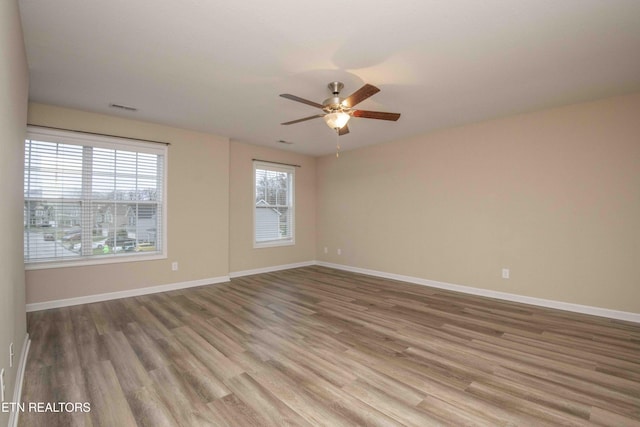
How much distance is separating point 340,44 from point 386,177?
346 centimetres

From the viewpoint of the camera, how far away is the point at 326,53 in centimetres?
244

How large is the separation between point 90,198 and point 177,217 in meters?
1.12

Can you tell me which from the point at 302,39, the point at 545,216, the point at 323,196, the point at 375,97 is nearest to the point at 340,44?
the point at 302,39

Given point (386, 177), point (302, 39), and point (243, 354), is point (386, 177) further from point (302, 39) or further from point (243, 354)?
point (243, 354)

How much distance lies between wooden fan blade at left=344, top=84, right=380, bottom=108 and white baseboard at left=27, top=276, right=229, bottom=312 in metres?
3.77

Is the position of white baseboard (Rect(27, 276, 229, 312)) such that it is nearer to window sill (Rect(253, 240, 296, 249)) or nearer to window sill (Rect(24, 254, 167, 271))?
window sill (Rect(24, 254, 167, 271))

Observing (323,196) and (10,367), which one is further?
(323,196)

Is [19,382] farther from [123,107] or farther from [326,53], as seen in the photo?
[326,53]

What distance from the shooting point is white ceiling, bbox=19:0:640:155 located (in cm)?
195

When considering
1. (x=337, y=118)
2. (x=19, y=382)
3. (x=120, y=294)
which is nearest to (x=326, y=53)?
(x=337, y=118)

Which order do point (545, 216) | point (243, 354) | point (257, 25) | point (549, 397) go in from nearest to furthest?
point (549, 397)
point (257, 25)
point (243, 354)
point (545, 216)

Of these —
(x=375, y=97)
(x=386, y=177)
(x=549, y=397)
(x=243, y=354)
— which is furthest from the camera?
(x=386, y=177)

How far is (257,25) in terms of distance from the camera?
2.11 m

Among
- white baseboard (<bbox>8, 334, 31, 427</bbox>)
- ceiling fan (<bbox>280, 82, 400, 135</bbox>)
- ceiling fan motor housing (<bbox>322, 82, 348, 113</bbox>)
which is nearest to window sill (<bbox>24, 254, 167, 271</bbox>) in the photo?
white baseboard (<bbox>8, 334, 31, 427</bbox>)
